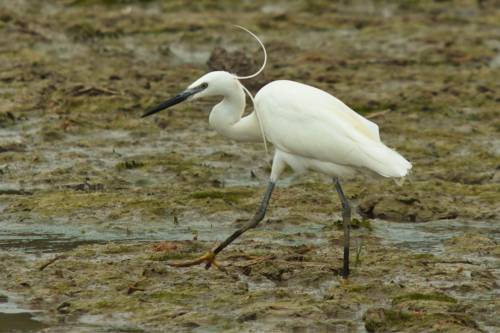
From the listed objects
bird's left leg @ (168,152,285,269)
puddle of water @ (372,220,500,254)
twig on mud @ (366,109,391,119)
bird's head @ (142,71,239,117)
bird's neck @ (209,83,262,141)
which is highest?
bird's head @ (142,71,239,117)

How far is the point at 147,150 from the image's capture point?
38.4 ft

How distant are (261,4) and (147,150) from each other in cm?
920

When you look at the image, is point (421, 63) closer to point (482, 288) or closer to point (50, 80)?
point (50, 80)

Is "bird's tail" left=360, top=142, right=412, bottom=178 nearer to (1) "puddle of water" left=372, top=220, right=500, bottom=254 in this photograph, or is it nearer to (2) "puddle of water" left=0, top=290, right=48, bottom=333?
(1) "puddle of water" left=372, top=220, right=500, bottom=254

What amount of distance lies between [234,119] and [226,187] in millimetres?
2071

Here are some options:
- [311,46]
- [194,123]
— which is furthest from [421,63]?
[194,123]

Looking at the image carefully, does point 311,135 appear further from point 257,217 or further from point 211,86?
point 211,86

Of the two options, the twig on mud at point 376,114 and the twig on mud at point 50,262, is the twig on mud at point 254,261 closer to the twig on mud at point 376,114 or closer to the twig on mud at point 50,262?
the twig on mud at point 50,262

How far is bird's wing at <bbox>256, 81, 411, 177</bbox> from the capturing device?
7.84m

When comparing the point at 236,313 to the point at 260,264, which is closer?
the point at 236,313

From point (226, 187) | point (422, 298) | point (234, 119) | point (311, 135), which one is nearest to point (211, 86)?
point (234, 119)

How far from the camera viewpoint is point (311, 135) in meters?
7.95

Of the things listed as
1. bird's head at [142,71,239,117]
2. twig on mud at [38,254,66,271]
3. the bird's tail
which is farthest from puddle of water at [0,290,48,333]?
the bird's tail

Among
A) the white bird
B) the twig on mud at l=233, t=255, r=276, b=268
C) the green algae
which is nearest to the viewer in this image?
the green algae
